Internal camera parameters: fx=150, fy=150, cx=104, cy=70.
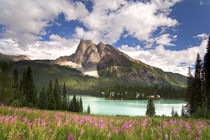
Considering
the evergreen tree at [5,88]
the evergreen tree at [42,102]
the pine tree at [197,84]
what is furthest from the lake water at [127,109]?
the evergreen tree at [5,88]

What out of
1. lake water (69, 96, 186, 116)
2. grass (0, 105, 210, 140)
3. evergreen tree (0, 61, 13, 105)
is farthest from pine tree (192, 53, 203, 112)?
grass (0, 105, 210, 140)

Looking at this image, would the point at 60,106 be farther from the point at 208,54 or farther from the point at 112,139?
the point at 112,139

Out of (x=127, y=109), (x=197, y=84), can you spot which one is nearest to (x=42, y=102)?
(x=127, y=109)

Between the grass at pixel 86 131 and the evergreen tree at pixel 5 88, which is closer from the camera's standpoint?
the grass at pixel 86 131

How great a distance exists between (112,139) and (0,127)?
2122mm

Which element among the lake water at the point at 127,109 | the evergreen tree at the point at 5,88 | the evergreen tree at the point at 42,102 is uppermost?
the evergreen tree at the point at 5,88

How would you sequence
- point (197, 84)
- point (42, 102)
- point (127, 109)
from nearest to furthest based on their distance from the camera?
1. point (197, 84)
2. point (42, 102)
3. point (127, 109)

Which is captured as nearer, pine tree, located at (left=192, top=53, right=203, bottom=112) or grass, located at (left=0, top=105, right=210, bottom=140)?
grass, located at (left=0, top=105, right=210, bottom=140)

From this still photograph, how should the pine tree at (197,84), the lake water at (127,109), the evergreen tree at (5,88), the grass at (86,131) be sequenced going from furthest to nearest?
1. the lake water at (127,109)
2. the pine tree at (197,84)
3. the evergreen tree at (5,88)
4. the grass at (86,131)

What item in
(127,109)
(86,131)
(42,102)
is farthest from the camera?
(127,109)

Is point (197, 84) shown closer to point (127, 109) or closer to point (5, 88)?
point (127, 109)

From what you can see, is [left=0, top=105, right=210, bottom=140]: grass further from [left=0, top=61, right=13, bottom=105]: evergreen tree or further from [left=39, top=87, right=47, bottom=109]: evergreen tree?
[left=39, top=87, right=47, bottom=109]: evergreen tree

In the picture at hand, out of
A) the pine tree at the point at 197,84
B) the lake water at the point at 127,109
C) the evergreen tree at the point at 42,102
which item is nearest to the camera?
the pine tree at the point at 197,84

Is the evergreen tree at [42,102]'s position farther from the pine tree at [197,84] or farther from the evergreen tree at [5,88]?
the pine tree at [197,84]
